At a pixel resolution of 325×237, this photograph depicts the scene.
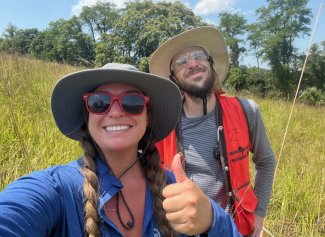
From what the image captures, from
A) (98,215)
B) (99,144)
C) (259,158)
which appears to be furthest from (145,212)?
(259,158)

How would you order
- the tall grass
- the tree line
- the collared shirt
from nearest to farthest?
the collared shirt
the tall grass
the tree line

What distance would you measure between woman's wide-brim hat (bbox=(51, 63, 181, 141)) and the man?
22.7 inches

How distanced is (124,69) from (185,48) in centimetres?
144

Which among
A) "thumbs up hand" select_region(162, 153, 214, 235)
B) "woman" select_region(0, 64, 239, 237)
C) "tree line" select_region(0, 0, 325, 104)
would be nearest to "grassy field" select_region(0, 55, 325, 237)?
"woman" select_region(0, 64, 239, 237)

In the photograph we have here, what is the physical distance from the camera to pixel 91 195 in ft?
3.93

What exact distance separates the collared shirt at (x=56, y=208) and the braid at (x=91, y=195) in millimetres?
23

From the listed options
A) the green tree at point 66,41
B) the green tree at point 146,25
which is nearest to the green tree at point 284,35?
the green tree at point 146,25

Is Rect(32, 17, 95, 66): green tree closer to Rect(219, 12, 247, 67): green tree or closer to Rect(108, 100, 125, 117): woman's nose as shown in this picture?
Rect(219, 12, 247, 67): green tree

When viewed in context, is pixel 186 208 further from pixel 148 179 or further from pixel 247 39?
pixel 247 39

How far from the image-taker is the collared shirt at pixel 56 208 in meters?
1.02

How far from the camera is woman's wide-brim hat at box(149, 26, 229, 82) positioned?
8.98ft

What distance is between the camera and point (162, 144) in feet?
A: 7.77

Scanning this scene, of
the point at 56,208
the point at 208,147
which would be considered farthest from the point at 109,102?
the point at 208,147

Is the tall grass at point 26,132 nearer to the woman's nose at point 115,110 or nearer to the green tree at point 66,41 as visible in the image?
the woman's nose at point 115,110
